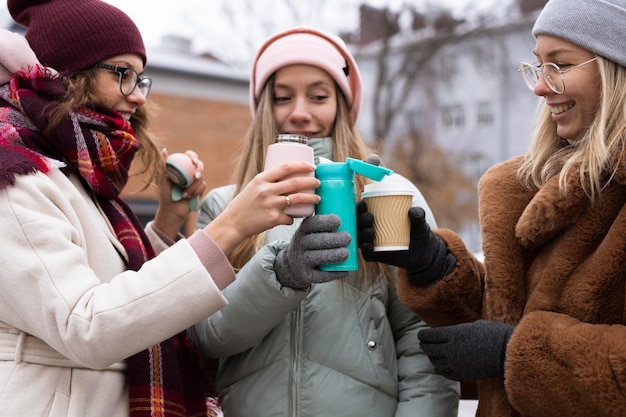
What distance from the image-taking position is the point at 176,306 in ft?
6.89

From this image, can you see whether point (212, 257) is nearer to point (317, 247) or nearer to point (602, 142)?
point (317, 247)

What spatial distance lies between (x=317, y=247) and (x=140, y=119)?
1.13 m

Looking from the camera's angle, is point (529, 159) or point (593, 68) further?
point (529, 159)

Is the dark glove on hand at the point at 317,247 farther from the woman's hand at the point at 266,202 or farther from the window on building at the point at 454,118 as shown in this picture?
the window on building at the point at 454,118

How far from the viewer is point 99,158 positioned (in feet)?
8.02

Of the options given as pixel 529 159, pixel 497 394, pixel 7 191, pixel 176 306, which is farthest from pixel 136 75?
pixel 497 394

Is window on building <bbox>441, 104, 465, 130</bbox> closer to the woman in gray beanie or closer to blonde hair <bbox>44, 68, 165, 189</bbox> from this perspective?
blonde hair <bbox>44, 68, 165, 189</bbox>

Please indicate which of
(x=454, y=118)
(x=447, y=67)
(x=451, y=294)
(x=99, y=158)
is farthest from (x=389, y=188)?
(x=454, y=118)

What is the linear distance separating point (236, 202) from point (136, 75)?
2.44ft

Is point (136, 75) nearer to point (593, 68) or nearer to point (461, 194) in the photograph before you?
point (593, 68)

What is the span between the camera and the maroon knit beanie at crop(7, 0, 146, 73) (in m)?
2.53

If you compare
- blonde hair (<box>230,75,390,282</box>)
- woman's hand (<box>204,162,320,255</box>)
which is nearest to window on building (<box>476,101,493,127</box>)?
blonde hair (<box>230,75,390,282</box>)

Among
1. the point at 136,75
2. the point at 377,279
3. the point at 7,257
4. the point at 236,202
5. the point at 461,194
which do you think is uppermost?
the point at 136,75

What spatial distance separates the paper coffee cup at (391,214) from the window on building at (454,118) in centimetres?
2904
